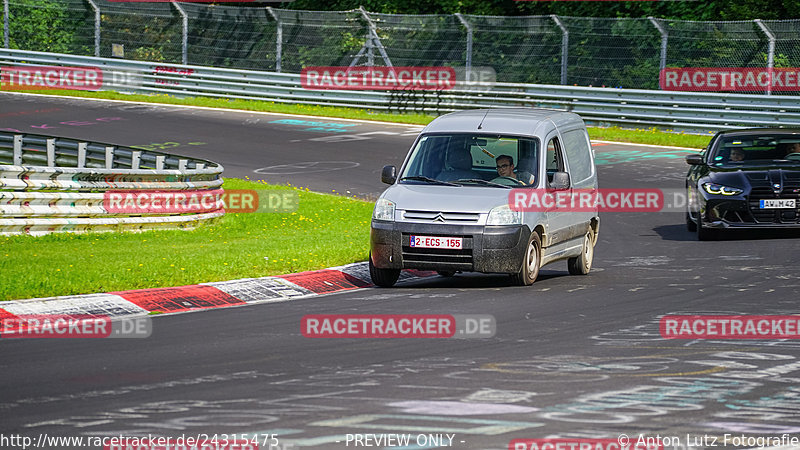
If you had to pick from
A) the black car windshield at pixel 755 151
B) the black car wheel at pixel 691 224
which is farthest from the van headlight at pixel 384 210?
the black car wheel at pixel 691 224

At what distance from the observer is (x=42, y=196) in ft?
51.2

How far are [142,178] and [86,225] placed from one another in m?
1.50

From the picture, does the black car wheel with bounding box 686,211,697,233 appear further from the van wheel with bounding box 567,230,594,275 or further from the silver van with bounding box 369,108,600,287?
the van wheel with bounding box 567,230,594,275

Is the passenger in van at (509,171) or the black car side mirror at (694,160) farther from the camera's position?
the black car side mirror at (694,160)

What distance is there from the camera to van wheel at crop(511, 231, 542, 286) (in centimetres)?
1248

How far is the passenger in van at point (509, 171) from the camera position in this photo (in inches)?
517

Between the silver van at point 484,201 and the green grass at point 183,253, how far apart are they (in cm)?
137

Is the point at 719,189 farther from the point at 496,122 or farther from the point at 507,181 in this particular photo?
the point at 507,181

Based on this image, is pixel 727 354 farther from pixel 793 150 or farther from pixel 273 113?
pixel 273 113

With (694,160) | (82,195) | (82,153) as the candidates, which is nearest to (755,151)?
(694,160)

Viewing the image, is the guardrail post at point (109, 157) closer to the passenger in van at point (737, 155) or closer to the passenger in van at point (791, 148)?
the passenger in van at point (737, 155)

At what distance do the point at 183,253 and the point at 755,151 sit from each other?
8746 mm

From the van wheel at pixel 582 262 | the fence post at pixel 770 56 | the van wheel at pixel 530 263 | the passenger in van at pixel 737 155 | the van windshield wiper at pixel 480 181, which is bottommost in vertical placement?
the van wheel at pixel 582 262

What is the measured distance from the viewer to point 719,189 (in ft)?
55.3
